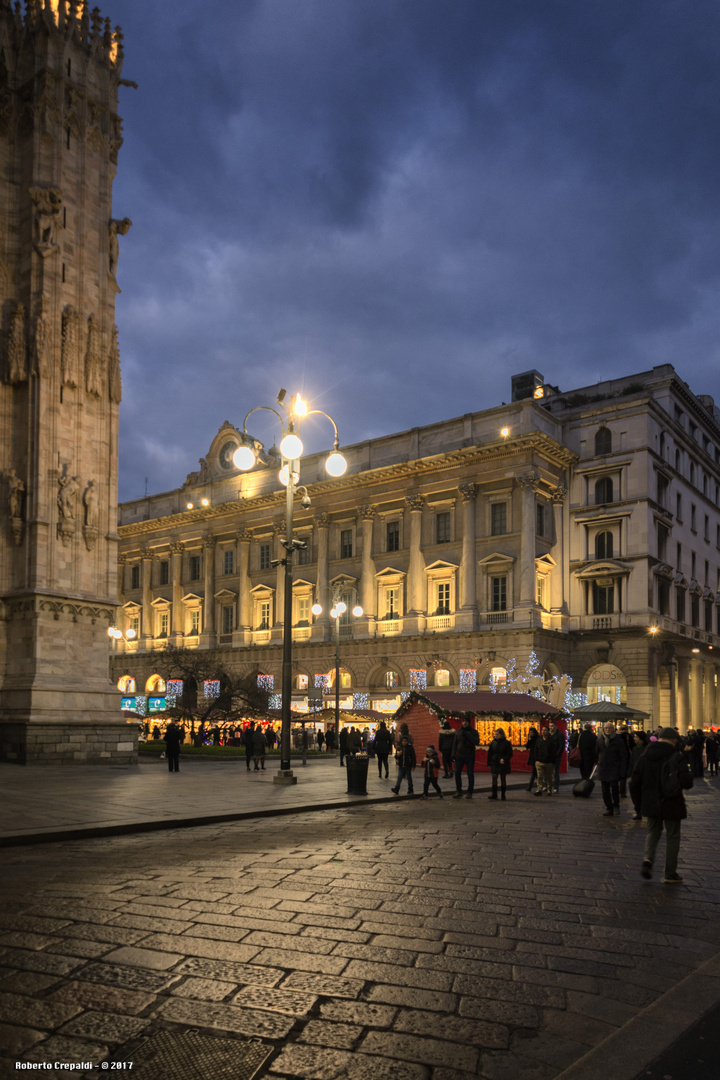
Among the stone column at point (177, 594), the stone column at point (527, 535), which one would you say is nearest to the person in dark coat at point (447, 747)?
the stone column at point (527, 535)

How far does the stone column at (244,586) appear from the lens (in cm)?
6003

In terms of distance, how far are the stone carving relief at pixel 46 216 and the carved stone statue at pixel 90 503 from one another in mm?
7083

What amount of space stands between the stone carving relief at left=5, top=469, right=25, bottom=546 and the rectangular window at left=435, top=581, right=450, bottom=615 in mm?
30048

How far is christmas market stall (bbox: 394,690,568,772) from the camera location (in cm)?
2775

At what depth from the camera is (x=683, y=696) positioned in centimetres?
5106

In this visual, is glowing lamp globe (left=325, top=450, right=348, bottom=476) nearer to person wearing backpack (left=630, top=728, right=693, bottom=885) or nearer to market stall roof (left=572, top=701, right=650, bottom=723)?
person wearing backpack (left=630, top=728, right=693, bottom=885)

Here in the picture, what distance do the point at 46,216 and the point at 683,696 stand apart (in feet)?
139

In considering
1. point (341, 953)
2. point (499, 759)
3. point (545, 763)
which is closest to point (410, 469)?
point (545, 763)

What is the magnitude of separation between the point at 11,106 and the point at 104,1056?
29.6 meters

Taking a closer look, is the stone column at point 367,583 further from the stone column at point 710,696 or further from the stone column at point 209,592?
the stone column at point 710,696

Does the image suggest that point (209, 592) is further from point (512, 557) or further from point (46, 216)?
point (46, 216)

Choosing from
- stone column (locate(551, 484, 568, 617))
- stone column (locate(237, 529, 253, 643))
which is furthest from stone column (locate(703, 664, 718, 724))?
stone column (locate(237, 529, 253, 643))

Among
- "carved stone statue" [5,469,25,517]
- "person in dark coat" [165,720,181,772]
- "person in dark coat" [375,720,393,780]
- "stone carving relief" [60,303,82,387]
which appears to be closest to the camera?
"person in dark coat" [165,720,181,772]

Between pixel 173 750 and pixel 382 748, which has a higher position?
pixel 173 750
